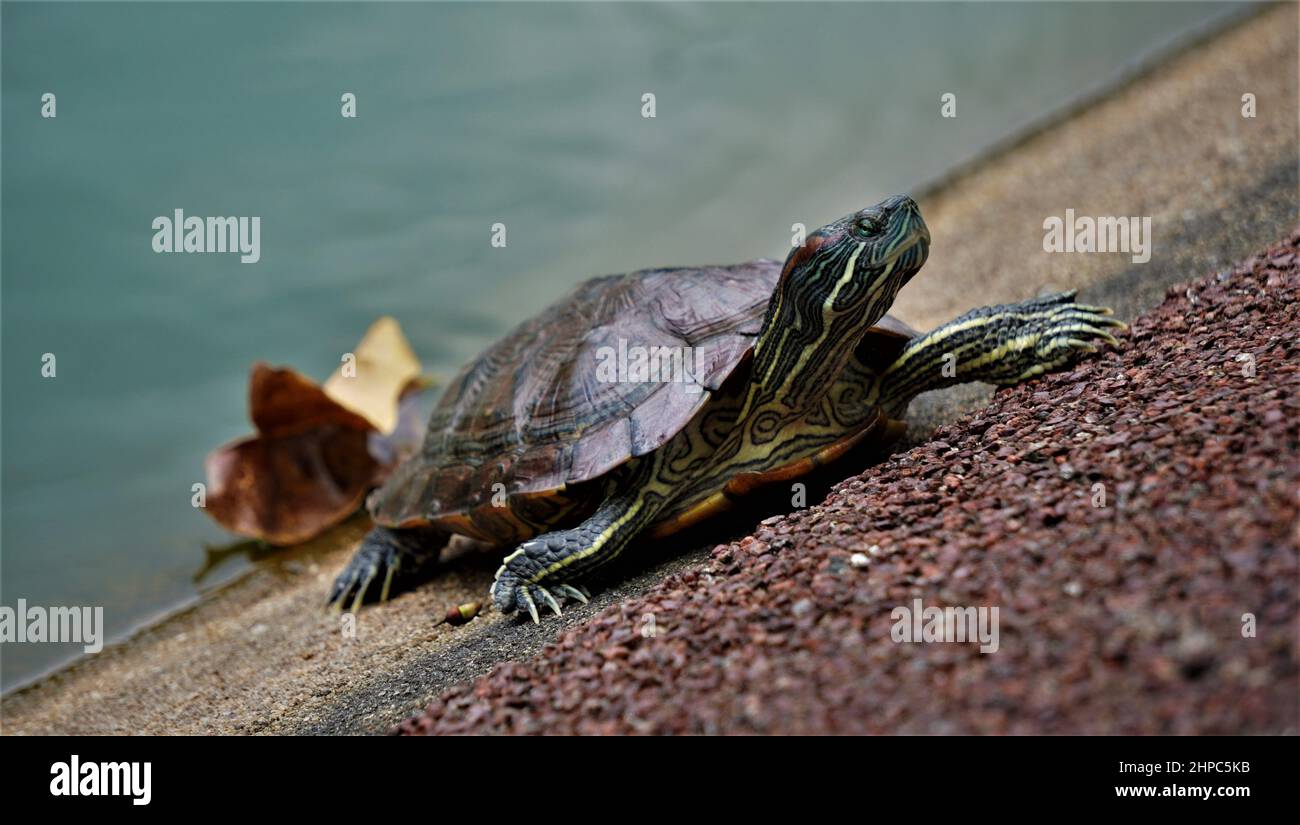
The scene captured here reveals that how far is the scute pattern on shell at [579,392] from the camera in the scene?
3.76 m

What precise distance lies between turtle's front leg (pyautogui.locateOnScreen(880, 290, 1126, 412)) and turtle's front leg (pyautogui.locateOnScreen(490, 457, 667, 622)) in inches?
48.5

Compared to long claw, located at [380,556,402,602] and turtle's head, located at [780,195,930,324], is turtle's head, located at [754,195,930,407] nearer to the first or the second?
turtle's head, located at [780,195,930,324]

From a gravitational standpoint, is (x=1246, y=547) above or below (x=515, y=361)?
below

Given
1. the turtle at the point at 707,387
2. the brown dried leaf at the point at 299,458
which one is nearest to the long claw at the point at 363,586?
the turtle at the point at 707,387

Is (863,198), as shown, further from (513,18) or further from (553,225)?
(513,18)

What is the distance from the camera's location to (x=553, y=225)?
8.16m

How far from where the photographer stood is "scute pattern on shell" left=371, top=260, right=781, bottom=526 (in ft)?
12.3

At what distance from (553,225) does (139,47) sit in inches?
136

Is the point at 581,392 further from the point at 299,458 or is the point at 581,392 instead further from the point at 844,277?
the point at 299,458

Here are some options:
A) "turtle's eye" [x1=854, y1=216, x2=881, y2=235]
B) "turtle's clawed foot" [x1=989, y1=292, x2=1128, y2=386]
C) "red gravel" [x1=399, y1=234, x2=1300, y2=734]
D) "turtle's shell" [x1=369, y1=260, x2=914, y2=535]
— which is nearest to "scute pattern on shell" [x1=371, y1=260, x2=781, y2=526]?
"turtle's shell" [x1=369, y1=260, x2=914, y2=535]

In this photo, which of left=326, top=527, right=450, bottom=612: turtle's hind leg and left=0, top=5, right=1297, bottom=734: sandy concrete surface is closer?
Answer: left=0, top=5, right=1297, bottom=734: sandy concrete surface

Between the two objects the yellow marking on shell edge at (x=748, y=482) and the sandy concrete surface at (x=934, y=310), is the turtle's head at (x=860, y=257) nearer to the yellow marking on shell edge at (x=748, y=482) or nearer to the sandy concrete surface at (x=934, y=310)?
the yellow marking on shell edge at (x=748, y=482)

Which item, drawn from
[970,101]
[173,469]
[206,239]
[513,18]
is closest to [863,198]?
[970,101]

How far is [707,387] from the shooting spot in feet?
12.1
